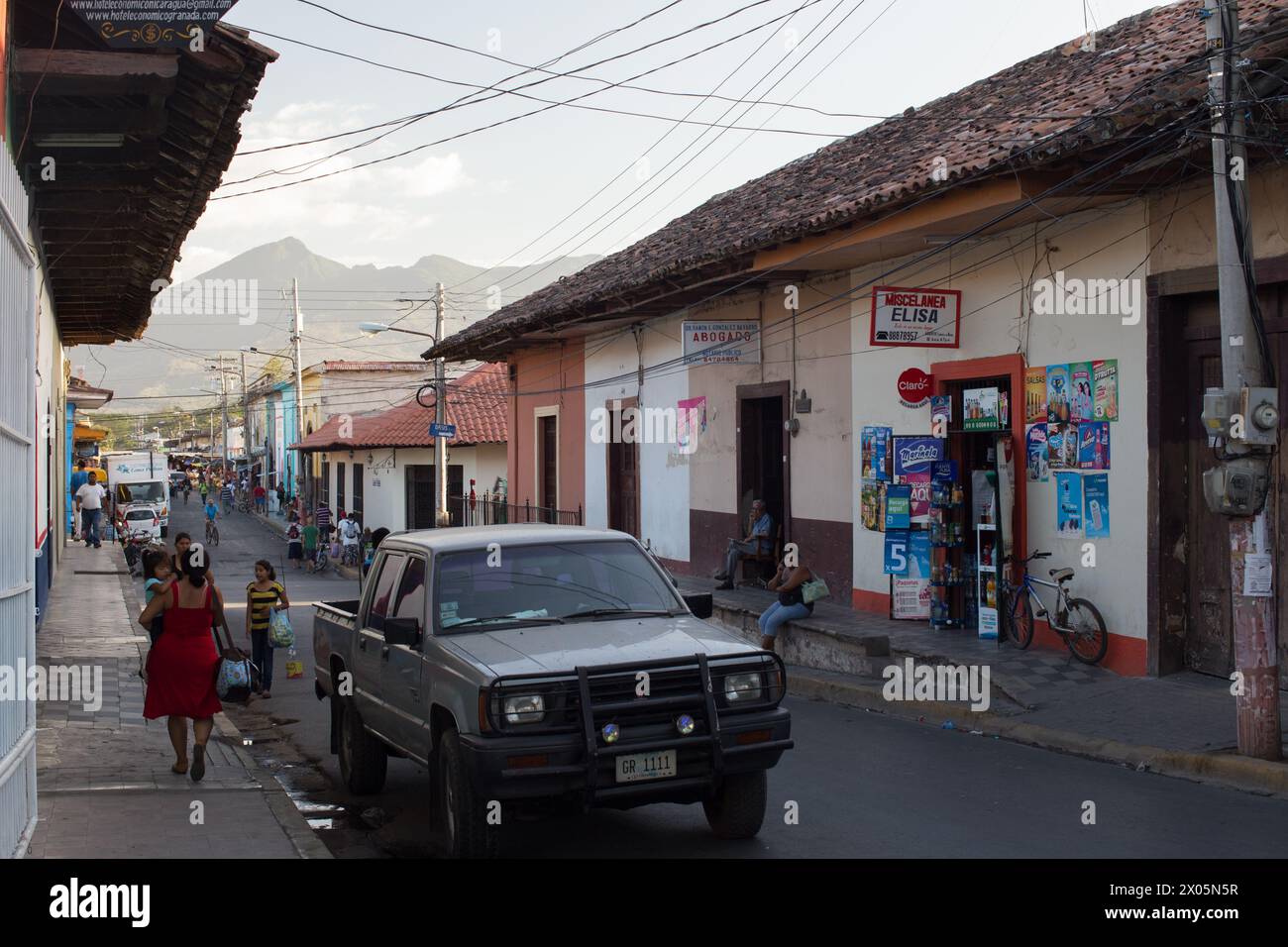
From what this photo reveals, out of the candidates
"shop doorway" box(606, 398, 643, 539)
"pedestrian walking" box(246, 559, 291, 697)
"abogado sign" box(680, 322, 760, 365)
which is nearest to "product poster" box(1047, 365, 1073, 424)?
"abogado sign" box(680, 322, 760, 365)

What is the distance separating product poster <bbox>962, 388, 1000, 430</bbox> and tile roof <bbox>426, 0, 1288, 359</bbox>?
7.33ft

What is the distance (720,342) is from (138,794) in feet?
36.8

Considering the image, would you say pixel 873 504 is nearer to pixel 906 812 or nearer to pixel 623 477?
pixel 906 812

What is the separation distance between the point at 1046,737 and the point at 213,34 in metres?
7.80

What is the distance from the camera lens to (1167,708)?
991cm

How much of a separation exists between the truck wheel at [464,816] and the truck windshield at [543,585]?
82 centimetres

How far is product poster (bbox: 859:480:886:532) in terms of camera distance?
1477 centimetres

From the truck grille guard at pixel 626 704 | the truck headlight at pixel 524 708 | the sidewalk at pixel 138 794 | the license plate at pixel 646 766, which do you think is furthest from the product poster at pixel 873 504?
the truck headlight at pixel 524 708

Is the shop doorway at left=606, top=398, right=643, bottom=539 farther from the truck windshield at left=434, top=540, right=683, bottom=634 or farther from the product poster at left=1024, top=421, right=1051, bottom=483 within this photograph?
the truck windshield at left=434, top=540, right=683, bottom=634

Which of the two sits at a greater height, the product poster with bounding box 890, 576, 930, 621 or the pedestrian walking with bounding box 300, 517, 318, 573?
the product poster with bounding box 890, 576, 930, 621

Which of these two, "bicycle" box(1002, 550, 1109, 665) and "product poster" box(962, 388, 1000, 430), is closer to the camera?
"bicycle" box(1002, 550, 1109, 665)

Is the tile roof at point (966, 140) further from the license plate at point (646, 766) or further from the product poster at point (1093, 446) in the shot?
the license plate at point (646, 766)
